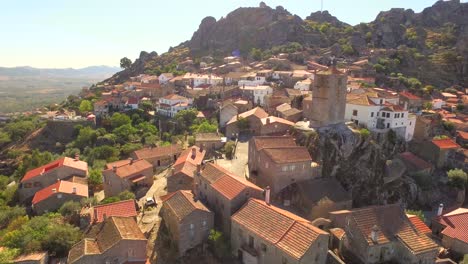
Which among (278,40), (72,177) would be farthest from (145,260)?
(278,40)

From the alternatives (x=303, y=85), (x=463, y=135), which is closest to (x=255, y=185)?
(x=463, y=135)

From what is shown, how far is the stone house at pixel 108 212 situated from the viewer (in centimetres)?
Result: 3141

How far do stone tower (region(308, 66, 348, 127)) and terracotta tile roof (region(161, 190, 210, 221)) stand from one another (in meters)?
19.9

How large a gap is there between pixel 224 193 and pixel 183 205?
3.46 metres

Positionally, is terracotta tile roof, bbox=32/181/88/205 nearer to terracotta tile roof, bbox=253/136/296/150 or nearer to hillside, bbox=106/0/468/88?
terracotta tile roof, bbox=253/136/296/150

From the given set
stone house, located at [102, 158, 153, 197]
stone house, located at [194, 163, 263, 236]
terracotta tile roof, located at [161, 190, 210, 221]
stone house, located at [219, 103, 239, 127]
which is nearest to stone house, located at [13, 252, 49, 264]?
terracotta tile roof, located at [161, 190, 210, 221]

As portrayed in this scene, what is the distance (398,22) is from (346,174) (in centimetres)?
9305

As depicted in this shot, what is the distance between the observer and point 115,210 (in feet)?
104

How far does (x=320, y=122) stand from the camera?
1700 inches

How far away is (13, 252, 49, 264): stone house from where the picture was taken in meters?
26.6

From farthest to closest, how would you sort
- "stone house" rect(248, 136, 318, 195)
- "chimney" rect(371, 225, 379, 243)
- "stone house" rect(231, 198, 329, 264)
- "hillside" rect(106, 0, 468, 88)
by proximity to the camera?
"hillside" rect(106, 0, 468, 88) → "stone house" rect(248, 136, 318, 195) → "chimney" rect(371, 225, 379, 243) → "stone house" rect(231, 198, 329, 264)

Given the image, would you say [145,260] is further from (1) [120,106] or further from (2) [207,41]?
(2) [207,41]

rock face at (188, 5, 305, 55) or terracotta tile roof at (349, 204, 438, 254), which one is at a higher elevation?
rock face at (188, 5, 305, 55)

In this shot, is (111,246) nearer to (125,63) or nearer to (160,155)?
(160,155)
